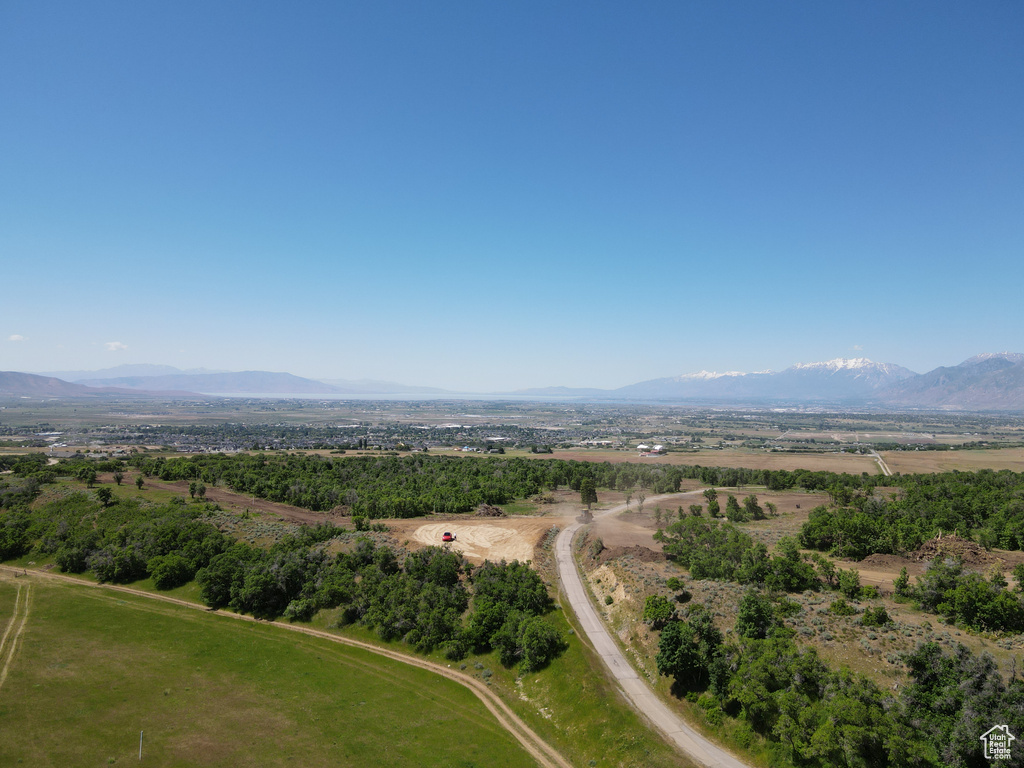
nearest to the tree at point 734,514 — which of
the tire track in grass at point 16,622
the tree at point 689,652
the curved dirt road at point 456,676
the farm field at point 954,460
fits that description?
the tree at point 689,652

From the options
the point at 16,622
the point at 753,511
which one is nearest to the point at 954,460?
the point at 753,511

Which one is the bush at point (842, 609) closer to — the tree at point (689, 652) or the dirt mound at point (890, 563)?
the tree at point (689, 652)

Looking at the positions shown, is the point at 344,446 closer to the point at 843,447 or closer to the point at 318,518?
the point at 318,518

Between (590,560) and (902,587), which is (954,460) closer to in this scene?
(902,587)

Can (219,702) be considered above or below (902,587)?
below

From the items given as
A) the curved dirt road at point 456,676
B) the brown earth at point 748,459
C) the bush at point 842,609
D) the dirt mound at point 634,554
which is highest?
the bush at point 842,609

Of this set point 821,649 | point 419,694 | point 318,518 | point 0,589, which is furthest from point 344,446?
point 821,649

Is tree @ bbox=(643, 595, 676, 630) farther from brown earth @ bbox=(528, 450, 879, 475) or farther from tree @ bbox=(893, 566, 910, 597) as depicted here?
brown earth @ bbox=(528, 450, 879, 475)
